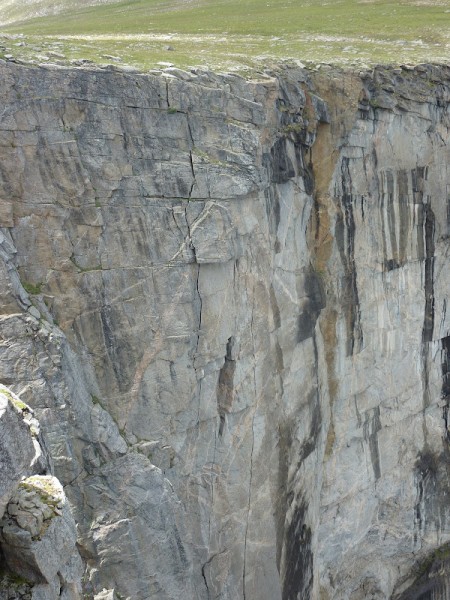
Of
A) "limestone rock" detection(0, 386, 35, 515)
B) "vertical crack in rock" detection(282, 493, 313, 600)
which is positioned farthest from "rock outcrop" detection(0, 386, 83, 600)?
"vertical crack in rock" detection(282, 493, 313, 600)

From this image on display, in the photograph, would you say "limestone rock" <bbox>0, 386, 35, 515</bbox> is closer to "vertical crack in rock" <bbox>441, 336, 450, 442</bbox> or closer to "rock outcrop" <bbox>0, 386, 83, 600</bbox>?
"rock outcrop" <bbox>0, 386, 83, 600</bbox>

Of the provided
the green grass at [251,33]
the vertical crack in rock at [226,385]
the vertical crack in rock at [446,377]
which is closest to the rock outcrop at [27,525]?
the vertical crack in rock at [226,385]

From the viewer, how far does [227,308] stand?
64.7 feet

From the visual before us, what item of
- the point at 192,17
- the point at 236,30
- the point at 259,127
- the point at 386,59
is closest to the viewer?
the point at 259,127

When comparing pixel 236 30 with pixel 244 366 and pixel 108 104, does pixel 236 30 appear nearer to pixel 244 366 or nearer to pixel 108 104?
pixel 108 104

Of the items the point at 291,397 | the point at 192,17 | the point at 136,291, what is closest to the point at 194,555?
the point at 291,397

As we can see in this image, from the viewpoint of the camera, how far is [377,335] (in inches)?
1030

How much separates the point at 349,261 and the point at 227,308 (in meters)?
7.07

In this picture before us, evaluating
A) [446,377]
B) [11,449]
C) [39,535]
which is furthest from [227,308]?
[446,377]

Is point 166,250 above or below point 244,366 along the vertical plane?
above

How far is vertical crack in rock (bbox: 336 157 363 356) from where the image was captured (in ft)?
76.7

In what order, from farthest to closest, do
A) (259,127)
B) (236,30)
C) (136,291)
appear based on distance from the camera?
(236,30)
(259,127)
(136,291)

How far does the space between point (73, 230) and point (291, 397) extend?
35.2 ft

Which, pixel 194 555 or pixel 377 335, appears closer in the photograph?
pixel 194 555
